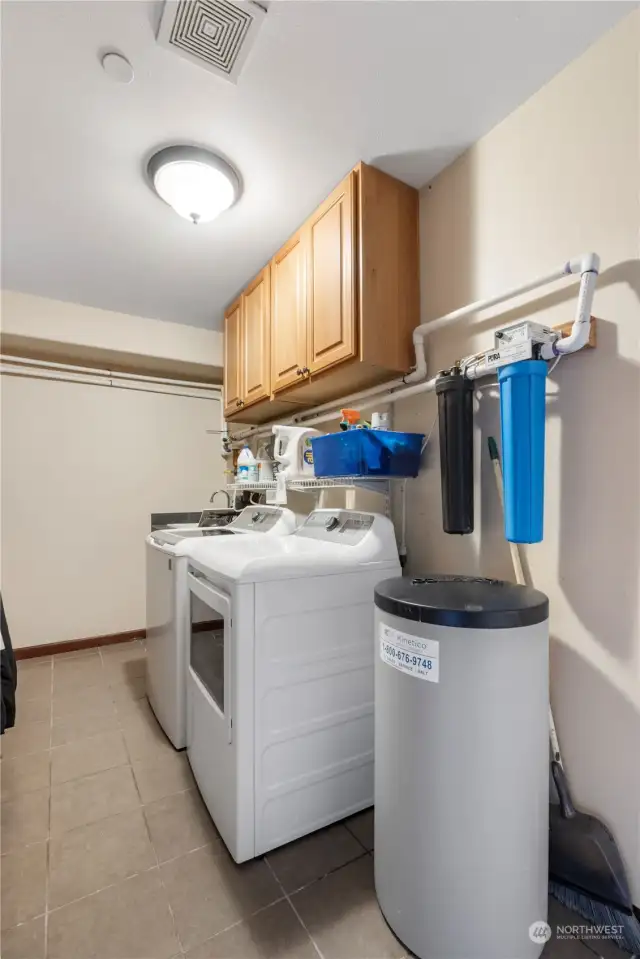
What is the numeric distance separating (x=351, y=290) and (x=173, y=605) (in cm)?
159

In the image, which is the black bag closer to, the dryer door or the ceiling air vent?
the dryer door

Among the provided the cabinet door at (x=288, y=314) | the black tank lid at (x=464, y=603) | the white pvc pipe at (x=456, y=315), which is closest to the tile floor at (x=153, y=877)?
the black tank lid at (x=464, y=603)

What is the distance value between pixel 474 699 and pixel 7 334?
339 cm

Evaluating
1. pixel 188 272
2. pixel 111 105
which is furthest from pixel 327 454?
pixel 188 272

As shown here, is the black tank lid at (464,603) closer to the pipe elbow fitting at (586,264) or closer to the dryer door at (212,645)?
the dryer door at (212,645)

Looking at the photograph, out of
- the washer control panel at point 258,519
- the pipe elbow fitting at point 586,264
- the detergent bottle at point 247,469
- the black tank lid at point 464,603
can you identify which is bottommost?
the black tank lid at point 464,603

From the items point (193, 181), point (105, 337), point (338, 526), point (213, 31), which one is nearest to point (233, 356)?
point (105, 337)

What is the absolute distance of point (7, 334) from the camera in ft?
9.20

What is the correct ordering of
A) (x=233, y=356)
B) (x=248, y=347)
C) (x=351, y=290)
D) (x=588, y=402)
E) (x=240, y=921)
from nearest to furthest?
(x=240, y=921) → (x=588, y=402) → (x=351, y=290) → (x=248, y=347) → (x=233, y=356)

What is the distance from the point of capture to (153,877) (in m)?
1.28

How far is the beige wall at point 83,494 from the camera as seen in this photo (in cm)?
302

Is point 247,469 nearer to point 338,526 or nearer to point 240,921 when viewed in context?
point 338,526

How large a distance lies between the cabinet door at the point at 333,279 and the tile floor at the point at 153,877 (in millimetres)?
1821

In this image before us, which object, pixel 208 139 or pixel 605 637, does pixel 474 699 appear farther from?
pixel 208 139
